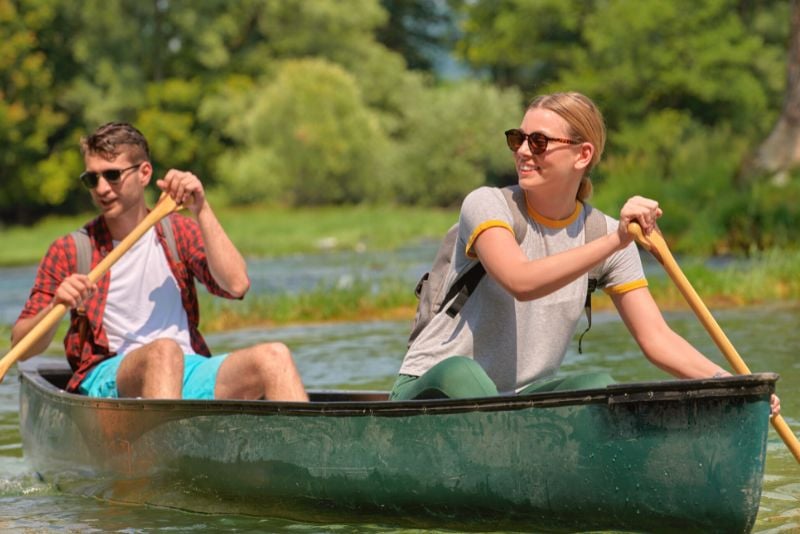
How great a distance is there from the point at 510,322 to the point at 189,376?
1555mm

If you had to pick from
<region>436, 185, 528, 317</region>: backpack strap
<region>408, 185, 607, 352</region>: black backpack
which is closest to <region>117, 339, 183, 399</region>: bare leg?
<region>408, 185, 607, 352</region>: black backpack

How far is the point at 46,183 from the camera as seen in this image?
4116 centimetres

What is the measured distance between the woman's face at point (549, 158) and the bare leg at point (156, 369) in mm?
1587

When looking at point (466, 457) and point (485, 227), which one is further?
point (466, 457)

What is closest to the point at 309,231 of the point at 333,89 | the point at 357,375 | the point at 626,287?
the point at 333,89

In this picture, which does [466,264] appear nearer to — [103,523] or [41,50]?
[103,523]

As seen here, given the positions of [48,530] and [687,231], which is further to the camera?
[687,231]

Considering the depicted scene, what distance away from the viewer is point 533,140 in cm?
432

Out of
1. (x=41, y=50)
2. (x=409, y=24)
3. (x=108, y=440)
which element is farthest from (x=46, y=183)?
(x=108, y=440)

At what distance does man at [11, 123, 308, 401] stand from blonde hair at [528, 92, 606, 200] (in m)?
1.40

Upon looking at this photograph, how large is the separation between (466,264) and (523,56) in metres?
40.1

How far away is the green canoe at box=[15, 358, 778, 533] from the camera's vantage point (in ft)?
13.5

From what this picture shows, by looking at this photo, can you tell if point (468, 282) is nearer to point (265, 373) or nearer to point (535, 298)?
point (535, 298)

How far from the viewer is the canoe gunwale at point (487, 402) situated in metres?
4.01
